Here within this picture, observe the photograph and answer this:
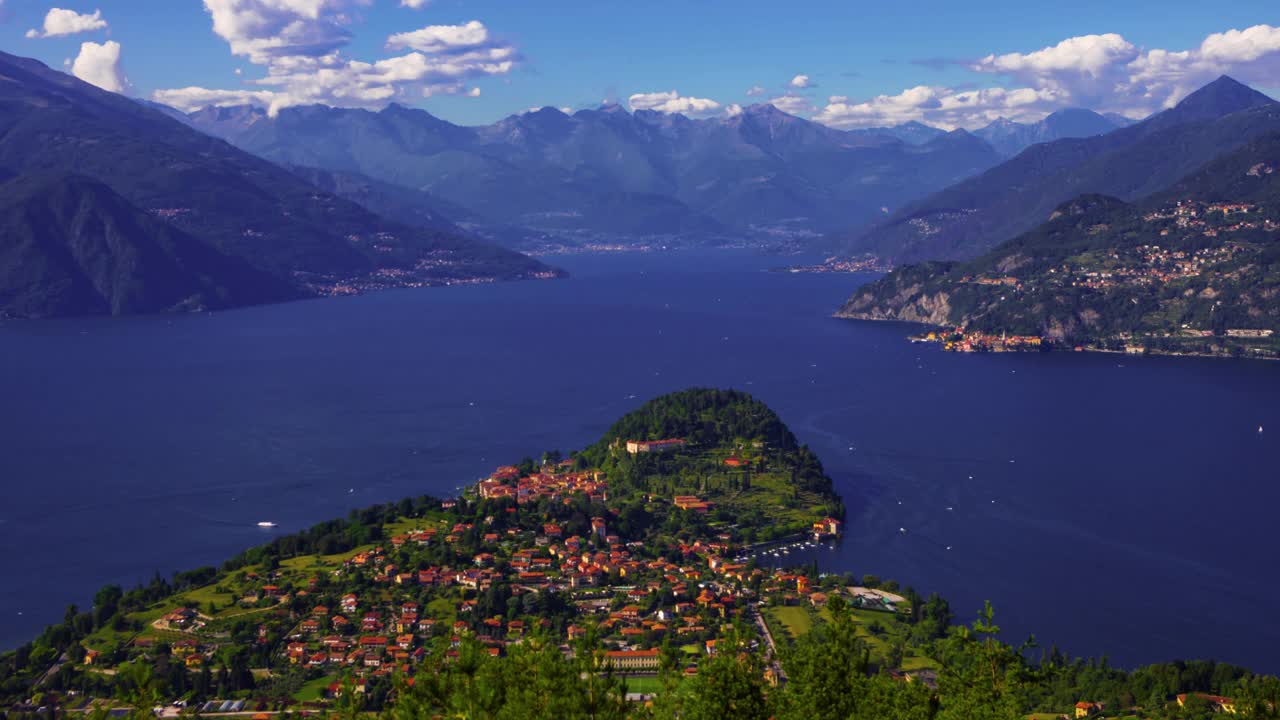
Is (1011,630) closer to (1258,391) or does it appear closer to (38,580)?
(38,580)

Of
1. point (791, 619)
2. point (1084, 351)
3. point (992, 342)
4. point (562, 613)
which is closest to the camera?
point (791, 619)

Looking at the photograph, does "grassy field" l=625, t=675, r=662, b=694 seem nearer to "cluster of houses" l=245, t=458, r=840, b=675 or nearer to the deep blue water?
"cluster of houses" l=245, t=458, r=840, b=675

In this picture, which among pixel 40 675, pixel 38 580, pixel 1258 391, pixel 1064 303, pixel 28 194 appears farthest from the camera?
pixel 28 194

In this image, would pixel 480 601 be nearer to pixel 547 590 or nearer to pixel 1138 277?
pixel 547 590

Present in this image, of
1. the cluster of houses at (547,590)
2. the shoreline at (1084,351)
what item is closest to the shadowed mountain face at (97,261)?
the shoreline at (1084,351)

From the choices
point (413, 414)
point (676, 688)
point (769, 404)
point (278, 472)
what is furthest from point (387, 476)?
point (676, 688)

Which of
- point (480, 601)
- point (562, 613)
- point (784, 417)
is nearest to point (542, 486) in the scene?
point (480, 601)

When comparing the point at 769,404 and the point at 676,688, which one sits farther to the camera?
the point at 769,404

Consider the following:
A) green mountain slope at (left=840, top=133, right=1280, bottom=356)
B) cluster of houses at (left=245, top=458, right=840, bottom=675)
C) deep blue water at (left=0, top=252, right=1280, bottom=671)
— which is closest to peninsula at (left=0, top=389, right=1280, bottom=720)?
cluster of houses at (left=245, top=458, right=840, bottom=675)
